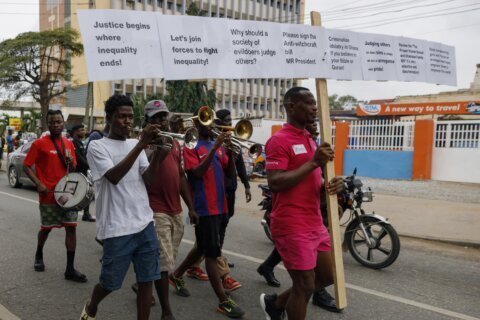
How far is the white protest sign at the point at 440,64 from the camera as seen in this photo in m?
4.82

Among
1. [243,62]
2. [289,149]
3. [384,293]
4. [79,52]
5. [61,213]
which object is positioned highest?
[79,52]

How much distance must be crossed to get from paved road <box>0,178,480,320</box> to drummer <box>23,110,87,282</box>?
415 millimetres

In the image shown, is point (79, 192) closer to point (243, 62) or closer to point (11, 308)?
point (11, 308)

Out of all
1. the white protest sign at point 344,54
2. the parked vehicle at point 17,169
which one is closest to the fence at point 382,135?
the parked vehicle at point 17,169

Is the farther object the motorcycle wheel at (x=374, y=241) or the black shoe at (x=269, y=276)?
the motorcycle wheel at (x=374, y=241)

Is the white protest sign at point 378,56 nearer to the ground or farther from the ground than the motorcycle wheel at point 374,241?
farther from the ground

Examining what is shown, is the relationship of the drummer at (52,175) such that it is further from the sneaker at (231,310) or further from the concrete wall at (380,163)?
the concrete wall at (380,163)

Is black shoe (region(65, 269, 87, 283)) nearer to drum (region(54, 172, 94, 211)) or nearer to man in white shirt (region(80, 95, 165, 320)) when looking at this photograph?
drum (region(54, 172, 94, 211))

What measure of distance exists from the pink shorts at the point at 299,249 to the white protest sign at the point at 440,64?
281cm

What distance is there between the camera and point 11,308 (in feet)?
13.0

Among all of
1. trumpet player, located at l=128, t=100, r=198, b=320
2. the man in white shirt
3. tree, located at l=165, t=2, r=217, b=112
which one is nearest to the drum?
trumpet player, located at l=128, t=100, r=198, b=320

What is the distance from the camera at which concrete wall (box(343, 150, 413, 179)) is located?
14.9 metres

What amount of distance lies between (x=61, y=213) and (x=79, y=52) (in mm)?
25474

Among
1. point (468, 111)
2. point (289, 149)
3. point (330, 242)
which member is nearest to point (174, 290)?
point (330, 242)
